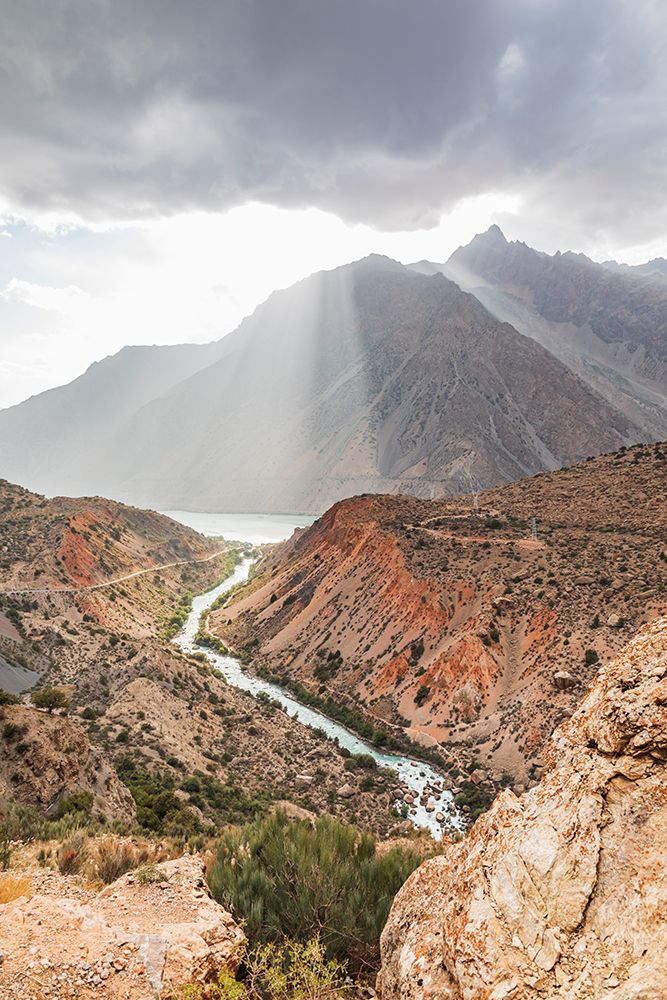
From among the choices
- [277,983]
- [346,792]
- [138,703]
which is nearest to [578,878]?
[277,983]

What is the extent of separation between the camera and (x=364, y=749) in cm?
→ 3834

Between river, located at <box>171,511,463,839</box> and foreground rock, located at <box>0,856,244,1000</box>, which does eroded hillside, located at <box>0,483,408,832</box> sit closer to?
river, located at <box>171,511,463,839</box>

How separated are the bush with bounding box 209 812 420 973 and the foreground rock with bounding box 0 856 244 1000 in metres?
0.80

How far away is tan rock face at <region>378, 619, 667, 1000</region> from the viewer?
426 cm

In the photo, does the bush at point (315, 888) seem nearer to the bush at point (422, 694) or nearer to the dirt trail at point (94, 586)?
the bush at point (422, 694)

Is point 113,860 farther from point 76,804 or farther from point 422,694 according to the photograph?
point 422,694

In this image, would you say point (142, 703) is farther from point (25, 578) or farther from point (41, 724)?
point (25, 578)

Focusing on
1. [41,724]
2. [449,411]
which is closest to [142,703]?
[41,724]

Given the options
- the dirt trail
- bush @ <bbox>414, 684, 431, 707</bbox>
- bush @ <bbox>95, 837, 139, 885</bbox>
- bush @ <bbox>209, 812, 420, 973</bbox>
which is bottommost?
bush @ <bbox>414, 684, 431, 707</bbox>

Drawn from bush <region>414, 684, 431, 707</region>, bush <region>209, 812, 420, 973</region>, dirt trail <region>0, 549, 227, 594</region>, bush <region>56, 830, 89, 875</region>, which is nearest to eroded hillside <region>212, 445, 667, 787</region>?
bush <region>414, 684, 431, 707</region>

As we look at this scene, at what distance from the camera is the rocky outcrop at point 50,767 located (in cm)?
1644

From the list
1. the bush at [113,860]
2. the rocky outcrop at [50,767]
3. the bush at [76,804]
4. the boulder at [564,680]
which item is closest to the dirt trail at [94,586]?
the rocky outcrop at [50,767]

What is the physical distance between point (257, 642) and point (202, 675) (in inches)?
660

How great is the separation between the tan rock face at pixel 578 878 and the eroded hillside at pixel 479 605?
88.1ft
